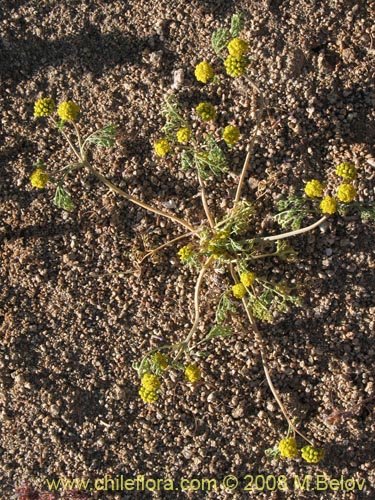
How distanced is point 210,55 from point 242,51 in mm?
615

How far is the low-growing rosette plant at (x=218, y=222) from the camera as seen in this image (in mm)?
3277

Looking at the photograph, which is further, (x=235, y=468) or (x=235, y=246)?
(x=235, y=468)

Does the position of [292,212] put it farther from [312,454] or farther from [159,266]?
[312,454]

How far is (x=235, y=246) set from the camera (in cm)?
338

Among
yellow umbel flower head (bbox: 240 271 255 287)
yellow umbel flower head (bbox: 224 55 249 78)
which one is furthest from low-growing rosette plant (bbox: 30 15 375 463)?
yellow umbel flower head (bbox: 224 55 249 78)

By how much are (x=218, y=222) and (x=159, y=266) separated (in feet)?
1.53

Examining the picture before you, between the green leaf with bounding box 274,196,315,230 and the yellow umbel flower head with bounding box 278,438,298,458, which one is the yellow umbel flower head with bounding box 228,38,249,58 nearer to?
the green leaf with bounding box 274,196,315,230

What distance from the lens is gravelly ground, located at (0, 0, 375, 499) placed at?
3.58 m

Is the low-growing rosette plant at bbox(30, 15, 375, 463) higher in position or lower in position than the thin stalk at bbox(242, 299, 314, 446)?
higher

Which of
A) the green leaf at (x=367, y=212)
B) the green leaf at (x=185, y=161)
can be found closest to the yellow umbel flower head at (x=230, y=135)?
the green leaf at (x=185, y=161)

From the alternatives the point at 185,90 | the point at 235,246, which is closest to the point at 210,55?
the point at 185,90

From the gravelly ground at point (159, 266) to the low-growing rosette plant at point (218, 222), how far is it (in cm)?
8

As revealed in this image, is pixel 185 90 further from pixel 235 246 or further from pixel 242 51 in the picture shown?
pixel 235 246

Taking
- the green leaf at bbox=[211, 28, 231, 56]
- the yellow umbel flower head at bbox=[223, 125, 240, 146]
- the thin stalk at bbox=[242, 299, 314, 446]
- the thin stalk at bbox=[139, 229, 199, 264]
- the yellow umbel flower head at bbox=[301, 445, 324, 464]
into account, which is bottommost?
the yellow umbel flower head at bbox=[301, 445, 324, 464]
